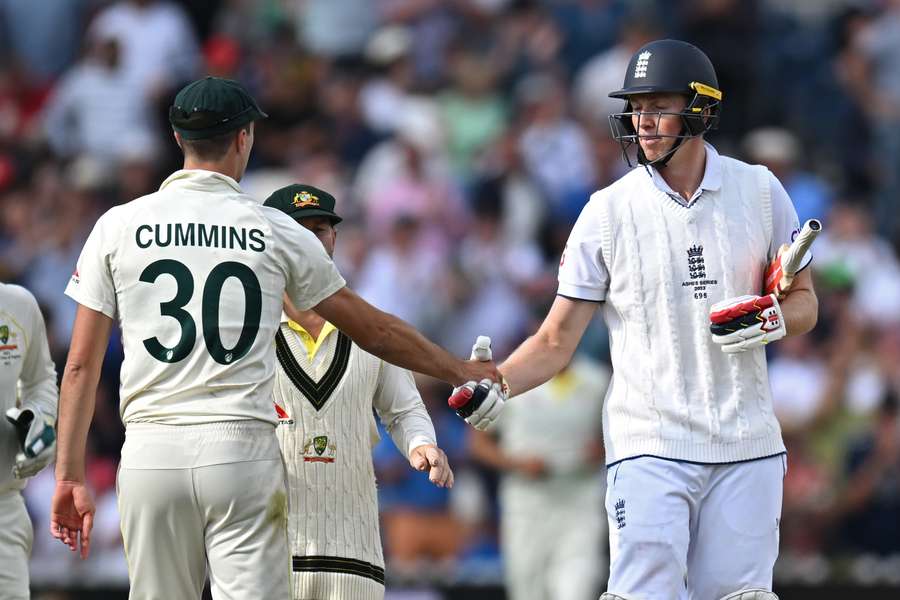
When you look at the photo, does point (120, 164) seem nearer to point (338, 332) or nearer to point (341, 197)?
point (341, 197)

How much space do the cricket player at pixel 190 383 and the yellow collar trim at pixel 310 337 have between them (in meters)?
0.90

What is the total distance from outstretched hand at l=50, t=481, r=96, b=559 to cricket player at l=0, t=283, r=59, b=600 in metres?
1.03

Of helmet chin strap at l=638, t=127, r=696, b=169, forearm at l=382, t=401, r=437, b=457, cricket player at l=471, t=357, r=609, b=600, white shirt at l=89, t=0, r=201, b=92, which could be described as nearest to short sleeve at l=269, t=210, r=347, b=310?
forearm at l=382, t=401, r=437, b=457

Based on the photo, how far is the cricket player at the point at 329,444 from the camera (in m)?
6.63

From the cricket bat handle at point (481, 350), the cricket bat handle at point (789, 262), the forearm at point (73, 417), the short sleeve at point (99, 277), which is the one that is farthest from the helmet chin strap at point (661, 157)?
the forearm at point (73, 417)

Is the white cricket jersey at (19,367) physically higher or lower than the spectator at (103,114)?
lower

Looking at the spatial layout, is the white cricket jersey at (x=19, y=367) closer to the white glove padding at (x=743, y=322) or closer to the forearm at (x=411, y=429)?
the forearm at (x=411, y=429)

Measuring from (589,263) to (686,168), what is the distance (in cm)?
56

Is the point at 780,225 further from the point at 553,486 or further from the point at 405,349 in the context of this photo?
the point at 553,486

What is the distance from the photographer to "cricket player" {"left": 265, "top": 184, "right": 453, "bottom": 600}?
663 centimetres

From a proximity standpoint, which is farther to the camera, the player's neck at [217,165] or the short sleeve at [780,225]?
the short sleeve at [780,225]

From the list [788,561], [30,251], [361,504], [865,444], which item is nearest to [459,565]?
[788,561]

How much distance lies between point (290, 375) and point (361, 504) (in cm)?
62

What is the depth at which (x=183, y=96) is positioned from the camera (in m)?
5.98
